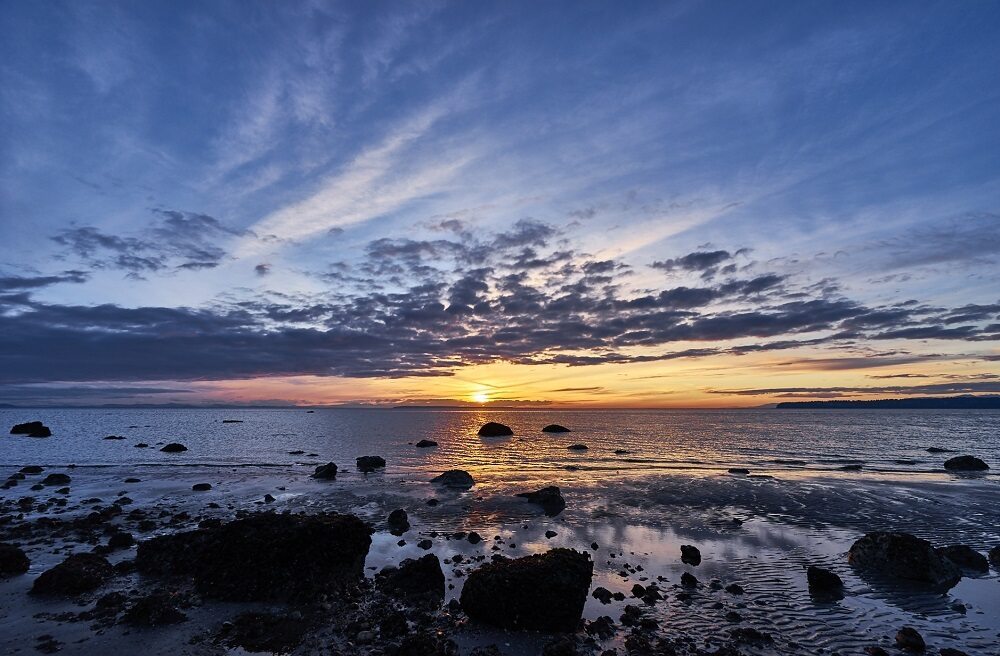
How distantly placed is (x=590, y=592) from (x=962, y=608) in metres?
10.3

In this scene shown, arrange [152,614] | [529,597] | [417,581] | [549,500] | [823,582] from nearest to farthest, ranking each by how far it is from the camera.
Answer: [152,614], [529,597], [417,581], [823,582], [549,500]

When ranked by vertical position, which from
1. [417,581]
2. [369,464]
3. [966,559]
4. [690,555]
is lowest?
[369,464]

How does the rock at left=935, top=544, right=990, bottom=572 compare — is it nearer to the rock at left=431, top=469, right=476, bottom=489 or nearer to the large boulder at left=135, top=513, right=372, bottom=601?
the large boulder at left=135, top=513, right=372, bottom=601

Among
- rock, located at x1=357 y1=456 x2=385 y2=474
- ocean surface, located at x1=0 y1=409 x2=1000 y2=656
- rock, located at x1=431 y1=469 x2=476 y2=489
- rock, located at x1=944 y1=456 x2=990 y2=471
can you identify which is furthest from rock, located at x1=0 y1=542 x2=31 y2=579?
rock, located at x1=944 y1=456 x2=990 y2=471

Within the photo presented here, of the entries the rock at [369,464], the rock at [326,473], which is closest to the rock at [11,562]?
the rock at [326,473]

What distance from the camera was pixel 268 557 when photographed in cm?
1450

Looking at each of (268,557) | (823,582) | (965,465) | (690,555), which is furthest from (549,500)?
(965,465)

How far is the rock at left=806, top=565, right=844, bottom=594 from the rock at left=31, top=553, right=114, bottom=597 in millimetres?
21482

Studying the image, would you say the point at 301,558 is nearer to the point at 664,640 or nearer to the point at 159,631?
the point at 159,631

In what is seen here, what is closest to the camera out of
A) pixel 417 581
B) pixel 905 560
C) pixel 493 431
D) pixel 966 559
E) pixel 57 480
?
pixel 417 581

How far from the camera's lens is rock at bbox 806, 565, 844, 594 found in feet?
48.2

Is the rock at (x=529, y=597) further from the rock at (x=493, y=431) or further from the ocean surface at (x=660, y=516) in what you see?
the rock at (x=493, y=431)

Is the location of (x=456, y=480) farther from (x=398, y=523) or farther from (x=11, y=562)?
(x=11, y=562)

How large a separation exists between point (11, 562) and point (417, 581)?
1317 cm
